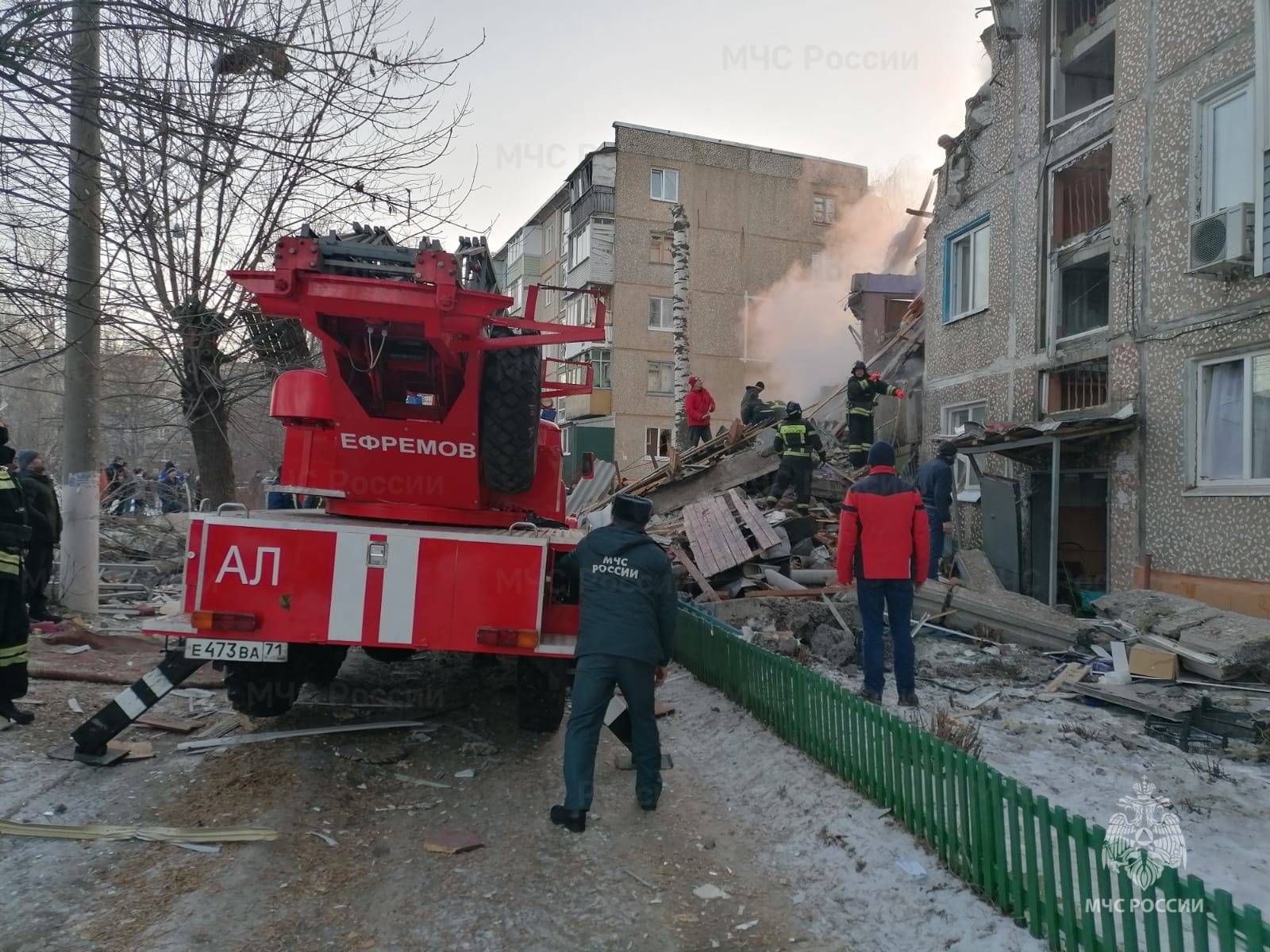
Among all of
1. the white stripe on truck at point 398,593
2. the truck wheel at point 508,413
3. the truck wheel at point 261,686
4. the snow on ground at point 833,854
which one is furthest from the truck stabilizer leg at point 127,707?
the snow on ground at point 833,854

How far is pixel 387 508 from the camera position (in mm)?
5438

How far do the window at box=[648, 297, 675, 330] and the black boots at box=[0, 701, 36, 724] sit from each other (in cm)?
2757

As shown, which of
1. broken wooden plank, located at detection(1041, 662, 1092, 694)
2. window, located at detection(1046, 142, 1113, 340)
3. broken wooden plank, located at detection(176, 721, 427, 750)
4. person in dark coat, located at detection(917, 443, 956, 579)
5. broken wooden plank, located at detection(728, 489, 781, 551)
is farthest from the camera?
window, located at detection(1046, 142, 1113, 340)

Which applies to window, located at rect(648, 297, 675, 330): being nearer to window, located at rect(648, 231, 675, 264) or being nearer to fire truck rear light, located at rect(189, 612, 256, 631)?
window, located at rect(648, 231, 675, 264)

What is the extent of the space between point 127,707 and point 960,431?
11292mm

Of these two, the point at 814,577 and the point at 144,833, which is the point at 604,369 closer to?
the point at 814,577

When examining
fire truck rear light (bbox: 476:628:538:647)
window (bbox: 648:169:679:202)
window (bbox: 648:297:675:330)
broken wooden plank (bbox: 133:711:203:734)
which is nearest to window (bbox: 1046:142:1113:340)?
fire truck rear light (bbox: 476:628:538:647)

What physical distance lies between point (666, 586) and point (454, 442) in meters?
1.71

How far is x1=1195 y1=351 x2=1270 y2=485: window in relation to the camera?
28.2 ft

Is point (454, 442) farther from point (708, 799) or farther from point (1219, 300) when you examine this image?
point (1219, 300)

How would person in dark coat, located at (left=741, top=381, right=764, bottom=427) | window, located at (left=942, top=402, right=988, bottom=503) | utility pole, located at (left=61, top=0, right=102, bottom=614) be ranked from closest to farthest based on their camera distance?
utility pole, located at (left=61, top=0, right=102, bottom=614)
window, located at (left=942, top=402, right=988, bottom=503)
person in dark coat, located at (left=741, top=381, right=764, bottom=427)

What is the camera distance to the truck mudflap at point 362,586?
4.70 metres

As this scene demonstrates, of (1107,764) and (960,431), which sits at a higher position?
Result: (960,431)

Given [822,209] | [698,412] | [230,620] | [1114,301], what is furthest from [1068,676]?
[822,209]
